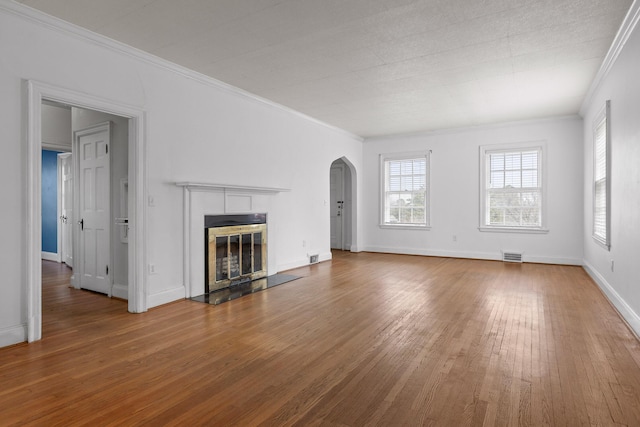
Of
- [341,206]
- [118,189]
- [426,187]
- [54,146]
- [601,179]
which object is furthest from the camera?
[341,206]

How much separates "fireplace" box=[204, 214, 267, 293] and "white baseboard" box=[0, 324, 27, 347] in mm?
1920

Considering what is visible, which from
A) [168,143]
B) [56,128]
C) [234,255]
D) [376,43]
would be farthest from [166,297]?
[56,128]

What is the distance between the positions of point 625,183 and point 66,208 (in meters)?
9.05

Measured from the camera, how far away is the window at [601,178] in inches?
175

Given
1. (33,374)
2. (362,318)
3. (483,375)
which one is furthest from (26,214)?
(483,375)

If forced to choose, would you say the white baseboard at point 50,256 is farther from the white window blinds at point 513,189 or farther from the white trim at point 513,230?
the white window blinds at point 513,189

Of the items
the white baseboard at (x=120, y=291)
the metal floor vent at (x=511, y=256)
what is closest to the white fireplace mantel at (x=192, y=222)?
the white baseboard at (x=120, y=291)

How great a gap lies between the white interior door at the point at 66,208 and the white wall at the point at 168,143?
418cm

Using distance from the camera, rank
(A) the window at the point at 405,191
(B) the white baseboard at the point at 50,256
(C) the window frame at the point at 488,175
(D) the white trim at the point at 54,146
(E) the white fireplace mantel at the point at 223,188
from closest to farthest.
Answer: (E) the white fireplace mantel at the point at 223,188 < (D) the white trim at the point at 54,146 < (C) the window frame at the point at 488,175 < (B) the white baseboard at the point at 50,256 < (A) the window at the point at 405,191

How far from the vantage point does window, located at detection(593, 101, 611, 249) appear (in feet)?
14.6

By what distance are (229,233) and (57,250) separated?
16.9 feet

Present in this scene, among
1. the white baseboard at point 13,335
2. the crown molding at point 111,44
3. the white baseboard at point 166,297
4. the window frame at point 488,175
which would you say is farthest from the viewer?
the window frame at point 488,175

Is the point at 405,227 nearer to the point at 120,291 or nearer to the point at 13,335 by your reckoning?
the point at 120,291

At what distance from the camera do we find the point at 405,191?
8695 mm
